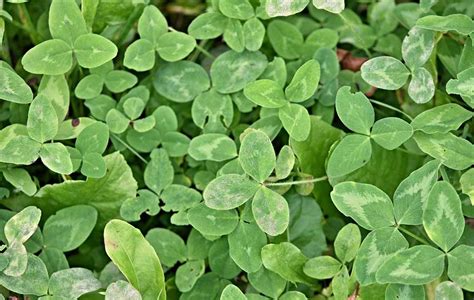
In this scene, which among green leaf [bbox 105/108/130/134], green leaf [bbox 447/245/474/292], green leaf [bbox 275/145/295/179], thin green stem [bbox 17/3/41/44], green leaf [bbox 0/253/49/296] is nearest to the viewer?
green leaf [bbox 447/245/474/292]

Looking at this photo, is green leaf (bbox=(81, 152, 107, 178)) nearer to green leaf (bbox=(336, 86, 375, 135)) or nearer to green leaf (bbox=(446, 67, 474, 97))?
green leaf (bbox=(336, 86, 375, 135))

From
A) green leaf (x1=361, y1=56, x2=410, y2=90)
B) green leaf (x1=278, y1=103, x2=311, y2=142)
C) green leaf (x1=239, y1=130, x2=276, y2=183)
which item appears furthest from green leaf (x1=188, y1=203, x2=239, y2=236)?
green leaf (x1=361, y1=56, x2=410, y2=90)

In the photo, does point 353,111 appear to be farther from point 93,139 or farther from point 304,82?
point 93,139

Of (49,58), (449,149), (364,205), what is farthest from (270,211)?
(49,58)

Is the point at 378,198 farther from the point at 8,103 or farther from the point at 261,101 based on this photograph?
the point at 8,103

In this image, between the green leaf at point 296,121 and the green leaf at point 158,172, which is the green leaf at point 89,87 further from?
the green leaf at point 296,121

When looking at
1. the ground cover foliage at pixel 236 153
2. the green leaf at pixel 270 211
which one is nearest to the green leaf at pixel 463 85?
the ground cover foliage at pixel 236 153
